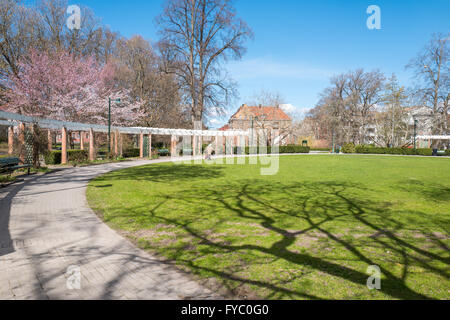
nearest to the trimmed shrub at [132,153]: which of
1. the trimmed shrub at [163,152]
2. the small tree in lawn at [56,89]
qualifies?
the trimmed shrub at [163,152]

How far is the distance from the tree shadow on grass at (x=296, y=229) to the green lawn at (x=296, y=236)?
0.02 metres

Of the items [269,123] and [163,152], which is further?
[269,123]

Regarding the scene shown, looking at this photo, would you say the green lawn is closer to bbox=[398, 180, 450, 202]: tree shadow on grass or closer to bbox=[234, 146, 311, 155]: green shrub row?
bbox=[398, 180, 450, 202]: tree shadow on grass

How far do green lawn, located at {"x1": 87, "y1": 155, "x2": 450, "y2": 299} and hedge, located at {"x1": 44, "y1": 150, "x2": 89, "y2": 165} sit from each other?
454 inches

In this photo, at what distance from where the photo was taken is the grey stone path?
125 inches

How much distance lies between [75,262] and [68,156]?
63.1 feet

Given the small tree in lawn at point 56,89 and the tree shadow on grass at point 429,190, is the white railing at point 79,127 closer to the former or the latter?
the small tree in lawn at point 56,89

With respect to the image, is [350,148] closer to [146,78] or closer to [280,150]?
[280,150]

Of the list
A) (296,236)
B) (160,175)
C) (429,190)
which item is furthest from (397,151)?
(296,236)

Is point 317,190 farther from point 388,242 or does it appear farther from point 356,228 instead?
point 388,242

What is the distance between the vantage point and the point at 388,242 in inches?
197

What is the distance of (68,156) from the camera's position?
805 inches

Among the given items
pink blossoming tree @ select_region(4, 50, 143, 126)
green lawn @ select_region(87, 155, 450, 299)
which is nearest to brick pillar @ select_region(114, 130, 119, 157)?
pink blossoming tree @ select_region(4, 50, 143, 126)
